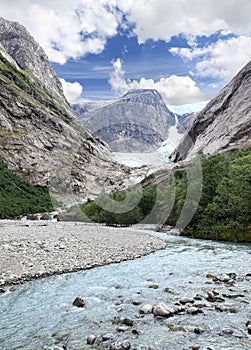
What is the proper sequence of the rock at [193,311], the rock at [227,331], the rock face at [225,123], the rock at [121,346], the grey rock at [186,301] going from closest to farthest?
the rock at [121,346], the rock at [227,331], the rock at [193,311], the grey rock at [186,301], the rock face at [225,123]

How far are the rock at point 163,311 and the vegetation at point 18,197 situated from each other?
10688 cm

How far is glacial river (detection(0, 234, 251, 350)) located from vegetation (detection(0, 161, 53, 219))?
100568 mm

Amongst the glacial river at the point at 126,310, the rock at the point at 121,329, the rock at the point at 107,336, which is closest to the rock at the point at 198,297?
the glacial river at the point at 126,310

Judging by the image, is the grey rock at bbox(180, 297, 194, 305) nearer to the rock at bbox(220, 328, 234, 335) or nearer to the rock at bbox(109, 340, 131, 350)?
the rock at bbox(220, 328, 234, 335)

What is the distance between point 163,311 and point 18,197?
144 meters

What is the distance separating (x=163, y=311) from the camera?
11.6m

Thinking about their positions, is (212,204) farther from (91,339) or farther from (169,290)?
(91,339)

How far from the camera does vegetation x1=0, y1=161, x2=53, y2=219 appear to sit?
121625 mm

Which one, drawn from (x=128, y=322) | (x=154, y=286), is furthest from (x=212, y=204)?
(x=128, y=322)

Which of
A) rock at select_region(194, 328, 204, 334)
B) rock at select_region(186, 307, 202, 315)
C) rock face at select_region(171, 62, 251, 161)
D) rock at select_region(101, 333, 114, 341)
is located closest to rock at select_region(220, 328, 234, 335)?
rock at select_region(194, 328, 204, 334)

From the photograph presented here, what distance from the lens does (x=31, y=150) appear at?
619 feet

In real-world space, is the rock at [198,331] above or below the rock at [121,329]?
above

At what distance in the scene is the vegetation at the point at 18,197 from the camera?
122 metres

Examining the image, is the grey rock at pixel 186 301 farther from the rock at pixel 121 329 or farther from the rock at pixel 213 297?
the rock at pixel 121 329
